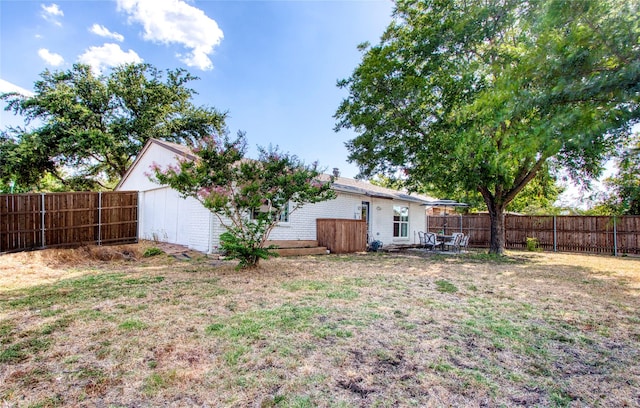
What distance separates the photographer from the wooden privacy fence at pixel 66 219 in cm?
915

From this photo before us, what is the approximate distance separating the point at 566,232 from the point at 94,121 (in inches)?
1054

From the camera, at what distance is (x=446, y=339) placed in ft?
11.9

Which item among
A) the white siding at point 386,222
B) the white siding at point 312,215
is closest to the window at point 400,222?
the white siding at point 386,222

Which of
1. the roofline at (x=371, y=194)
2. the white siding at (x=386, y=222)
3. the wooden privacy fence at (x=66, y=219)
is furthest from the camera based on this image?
the white siding at (x=386, y=222)

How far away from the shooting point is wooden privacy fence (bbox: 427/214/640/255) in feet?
45.4

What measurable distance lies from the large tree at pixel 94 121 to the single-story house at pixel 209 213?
453cm

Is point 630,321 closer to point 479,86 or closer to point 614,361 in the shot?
point 614,361

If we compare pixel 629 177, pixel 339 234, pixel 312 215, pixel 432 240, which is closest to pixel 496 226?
pixel 432 240

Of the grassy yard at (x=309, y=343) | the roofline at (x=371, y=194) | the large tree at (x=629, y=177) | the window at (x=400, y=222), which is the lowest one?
the grassy yard at (x=309, y=343)

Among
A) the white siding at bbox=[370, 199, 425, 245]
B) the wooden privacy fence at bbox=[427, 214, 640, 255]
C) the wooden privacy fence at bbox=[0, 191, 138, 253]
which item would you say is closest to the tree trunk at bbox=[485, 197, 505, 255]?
the wooden privacy fence at bbox=[427, 214, 640, 255]

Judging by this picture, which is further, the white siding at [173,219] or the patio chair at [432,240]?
the patio chair at [432,240]

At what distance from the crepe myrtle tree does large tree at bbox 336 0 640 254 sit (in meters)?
3.71

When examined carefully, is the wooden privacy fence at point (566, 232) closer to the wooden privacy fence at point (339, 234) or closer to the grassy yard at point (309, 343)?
the wooden privacy fence at point (339, 234)

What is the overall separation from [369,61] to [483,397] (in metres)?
11.9
